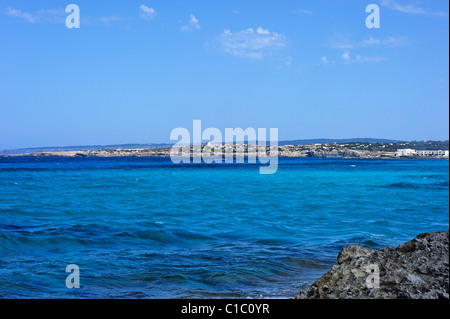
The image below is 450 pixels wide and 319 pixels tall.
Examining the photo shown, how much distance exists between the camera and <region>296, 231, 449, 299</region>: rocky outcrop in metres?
4.28

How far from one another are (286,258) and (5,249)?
260 inches

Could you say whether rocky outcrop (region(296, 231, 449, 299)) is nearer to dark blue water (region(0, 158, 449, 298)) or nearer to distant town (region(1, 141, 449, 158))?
dark blue water (region(0, 158, 449, 298))

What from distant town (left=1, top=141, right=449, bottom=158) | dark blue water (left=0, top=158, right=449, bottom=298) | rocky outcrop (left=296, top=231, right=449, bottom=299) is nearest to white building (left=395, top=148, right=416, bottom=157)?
distant town (left=1, top=141, right=449, bottom=158)

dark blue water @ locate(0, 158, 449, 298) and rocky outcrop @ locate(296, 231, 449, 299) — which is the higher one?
rocky outcrop @ locate(296, 231, 449, 299)

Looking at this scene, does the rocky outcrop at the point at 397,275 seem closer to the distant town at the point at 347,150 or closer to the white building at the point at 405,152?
the distant town at the point at 347,150

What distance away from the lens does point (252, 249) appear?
11906 millimetres

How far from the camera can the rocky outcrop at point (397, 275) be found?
14.0 ft

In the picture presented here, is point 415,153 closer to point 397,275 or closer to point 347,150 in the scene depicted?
point 347,150

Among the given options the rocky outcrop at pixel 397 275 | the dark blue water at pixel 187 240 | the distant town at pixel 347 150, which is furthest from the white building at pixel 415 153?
the rocky outcrop at pixel 397 275

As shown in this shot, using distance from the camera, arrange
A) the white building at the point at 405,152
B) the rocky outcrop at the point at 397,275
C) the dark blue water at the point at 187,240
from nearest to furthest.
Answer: the rocky outcrop at the point at 397,275 → the dark blue water at the point at 187,240 → the white building at the point at 405,152
